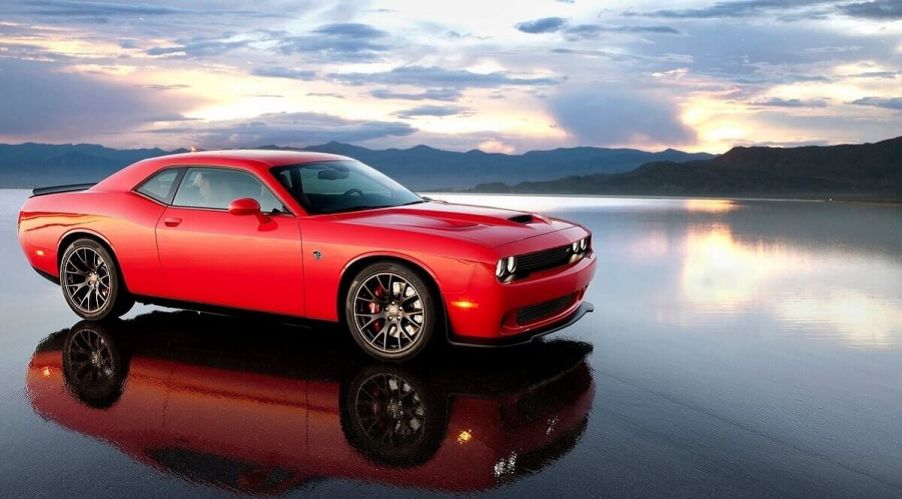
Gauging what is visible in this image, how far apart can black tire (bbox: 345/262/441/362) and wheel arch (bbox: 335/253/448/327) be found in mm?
34

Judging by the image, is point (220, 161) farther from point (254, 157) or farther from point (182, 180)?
point (182, 180)

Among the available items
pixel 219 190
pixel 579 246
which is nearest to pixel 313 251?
pixel 219 190

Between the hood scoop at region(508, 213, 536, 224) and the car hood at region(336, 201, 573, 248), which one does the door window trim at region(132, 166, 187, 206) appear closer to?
the car hood at region(336, 201, 573, 248)

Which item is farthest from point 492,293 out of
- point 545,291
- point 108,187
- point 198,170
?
point 108,187

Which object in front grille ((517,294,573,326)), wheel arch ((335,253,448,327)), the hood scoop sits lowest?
front grille ((517,294,573,326))

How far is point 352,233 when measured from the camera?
6012mm

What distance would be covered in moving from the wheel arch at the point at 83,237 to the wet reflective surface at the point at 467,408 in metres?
0.51

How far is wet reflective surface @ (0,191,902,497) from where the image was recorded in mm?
3918

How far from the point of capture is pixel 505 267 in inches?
226

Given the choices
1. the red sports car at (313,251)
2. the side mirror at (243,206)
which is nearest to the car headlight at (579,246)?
the red sports car at (313,251)

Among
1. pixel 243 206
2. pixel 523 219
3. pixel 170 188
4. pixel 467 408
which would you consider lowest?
pixel 467 408

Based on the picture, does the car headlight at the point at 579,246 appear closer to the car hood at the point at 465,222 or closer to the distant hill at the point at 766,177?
the car hood at the point at 465,222

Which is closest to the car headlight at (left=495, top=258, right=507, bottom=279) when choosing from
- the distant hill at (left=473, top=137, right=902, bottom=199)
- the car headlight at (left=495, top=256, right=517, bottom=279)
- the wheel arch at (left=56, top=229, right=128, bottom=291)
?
the car headlight at (left=495, top=256, right=517, bottom=279)

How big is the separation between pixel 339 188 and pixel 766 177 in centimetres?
14557
